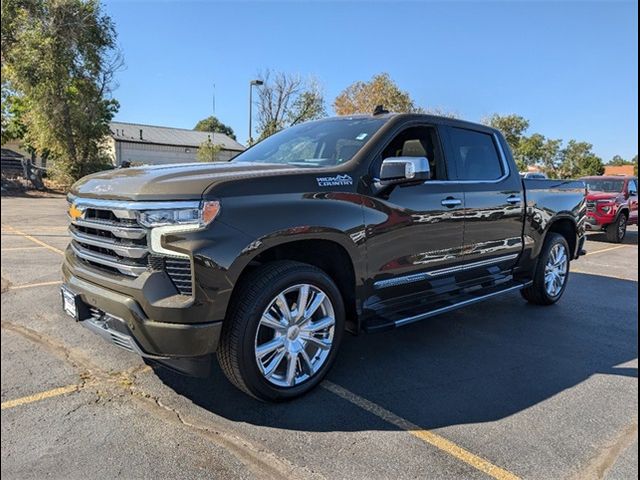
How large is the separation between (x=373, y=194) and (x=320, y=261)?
2.07ft

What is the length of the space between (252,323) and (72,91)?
22149 mm

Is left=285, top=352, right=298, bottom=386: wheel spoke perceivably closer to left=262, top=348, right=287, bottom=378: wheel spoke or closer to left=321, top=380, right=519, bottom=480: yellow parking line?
left=262, top=348, right=287, bottom=378: wheel spoke

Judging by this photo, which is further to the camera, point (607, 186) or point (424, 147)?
point (607, 186)

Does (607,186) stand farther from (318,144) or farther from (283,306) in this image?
(283,306)

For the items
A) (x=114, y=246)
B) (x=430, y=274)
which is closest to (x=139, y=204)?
(x=114, y=246)

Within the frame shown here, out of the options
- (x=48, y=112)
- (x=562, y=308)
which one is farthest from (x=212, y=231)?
(x=48, y=112)

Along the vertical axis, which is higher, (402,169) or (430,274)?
(402,169)

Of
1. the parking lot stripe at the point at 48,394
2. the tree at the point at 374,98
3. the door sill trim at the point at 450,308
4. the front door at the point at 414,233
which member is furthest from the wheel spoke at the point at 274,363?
the tree at the point at 374,98

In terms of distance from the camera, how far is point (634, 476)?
264cm

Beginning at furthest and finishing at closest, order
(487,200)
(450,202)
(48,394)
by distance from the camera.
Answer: (487,200) < (450,202) < (48,394)

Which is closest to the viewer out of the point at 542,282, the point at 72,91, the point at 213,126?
the point at 542,282

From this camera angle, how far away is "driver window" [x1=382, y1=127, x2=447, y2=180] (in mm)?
4277

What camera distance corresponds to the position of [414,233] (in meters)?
3.87

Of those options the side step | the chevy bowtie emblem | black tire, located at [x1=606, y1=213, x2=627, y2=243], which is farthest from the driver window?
black tire, located at [x1=606, y1=213, x2=627, y2=243]
